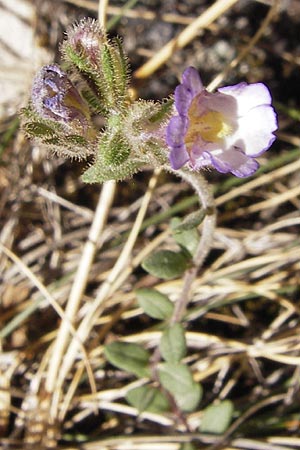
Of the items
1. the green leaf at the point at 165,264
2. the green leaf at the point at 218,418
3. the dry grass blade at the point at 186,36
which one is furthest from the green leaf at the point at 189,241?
the dry grass blade at the point at 186,36

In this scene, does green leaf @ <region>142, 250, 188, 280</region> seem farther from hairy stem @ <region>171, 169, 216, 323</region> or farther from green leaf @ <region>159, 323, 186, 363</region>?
green leaf @ <region>159, 323, 186, 363</region>

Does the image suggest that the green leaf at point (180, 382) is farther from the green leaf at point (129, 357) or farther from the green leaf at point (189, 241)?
the green leaf at point (189, 241)

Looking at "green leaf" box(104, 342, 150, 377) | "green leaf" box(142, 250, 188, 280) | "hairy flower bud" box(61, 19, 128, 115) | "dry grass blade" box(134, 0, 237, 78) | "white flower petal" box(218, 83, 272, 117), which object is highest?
"dry grass blade" box(134, 0, 237, 78)

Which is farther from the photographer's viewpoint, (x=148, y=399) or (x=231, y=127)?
(x=148, y=399)

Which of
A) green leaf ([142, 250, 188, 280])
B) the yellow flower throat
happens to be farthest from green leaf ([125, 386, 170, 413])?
the yellow flower throat

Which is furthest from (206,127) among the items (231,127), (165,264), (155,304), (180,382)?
(180,382)

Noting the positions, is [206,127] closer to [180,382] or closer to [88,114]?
[88,114]
